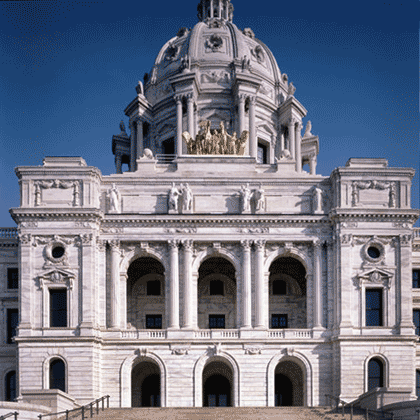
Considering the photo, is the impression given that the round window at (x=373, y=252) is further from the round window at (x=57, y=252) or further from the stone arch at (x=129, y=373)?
the round window at (x=57, y=252)

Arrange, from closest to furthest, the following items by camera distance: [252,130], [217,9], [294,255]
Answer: [294,255] → [252,130] → [217,9]

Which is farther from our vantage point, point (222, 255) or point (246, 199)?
point (222, 255)

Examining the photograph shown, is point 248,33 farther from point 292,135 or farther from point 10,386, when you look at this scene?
point 10,386

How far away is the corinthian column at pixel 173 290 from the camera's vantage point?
56487 mm

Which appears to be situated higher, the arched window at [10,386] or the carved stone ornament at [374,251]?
the carved stone ornament at [374,251]

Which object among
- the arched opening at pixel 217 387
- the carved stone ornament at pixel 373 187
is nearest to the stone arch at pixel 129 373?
the arched opening at pixel 217 387

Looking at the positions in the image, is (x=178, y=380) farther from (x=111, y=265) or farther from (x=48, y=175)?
(x=48, y=175)

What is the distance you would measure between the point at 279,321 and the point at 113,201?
53.6 feet

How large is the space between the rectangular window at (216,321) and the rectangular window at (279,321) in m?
3.96

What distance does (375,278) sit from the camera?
5650 cm

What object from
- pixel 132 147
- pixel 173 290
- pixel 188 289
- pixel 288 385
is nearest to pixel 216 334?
pixel 188 289

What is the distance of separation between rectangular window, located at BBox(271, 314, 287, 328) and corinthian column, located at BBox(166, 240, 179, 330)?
9036mm

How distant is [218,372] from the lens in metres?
60.4

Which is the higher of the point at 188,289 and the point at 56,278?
the point at 56,278
